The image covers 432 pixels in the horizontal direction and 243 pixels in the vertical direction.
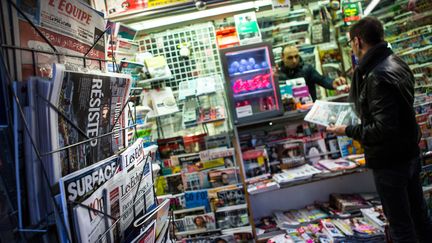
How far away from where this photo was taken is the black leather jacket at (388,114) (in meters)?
1.79

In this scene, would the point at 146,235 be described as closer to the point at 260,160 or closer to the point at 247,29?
the point at 260,160

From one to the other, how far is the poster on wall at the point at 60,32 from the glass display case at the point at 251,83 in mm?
1672

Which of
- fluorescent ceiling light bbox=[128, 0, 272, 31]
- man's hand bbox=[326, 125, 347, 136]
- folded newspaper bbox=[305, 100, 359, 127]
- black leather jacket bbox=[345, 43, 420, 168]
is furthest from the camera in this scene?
fluorescent ceiling light bbox=[128, 0, 272, 31]

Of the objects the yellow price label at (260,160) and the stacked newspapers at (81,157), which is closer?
the stacked newspapers at (81,157)

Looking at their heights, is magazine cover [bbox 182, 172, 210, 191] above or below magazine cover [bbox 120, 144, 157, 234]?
below

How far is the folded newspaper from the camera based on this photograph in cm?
230

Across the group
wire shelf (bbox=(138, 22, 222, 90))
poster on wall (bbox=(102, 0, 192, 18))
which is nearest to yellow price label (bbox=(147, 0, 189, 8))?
poster on wall (bbox=(102, 0, 192, 18))

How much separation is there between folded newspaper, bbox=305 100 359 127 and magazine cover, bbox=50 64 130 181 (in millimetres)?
1703

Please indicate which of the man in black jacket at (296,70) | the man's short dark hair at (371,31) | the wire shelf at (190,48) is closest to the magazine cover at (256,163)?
the wire shelf at (190,48)

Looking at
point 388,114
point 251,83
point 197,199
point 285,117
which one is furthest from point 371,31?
point 197,199

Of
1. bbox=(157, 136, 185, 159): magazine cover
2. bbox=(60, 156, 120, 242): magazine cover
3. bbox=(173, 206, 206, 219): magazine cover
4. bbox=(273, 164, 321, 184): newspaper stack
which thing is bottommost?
bbox=(173, 206, 206, 219): magazine cover

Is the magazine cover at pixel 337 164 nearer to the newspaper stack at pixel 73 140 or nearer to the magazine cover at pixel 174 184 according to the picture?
the magazine cover at pixel 174 184

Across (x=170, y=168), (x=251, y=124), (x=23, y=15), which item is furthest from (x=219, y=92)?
(x=23, y=15)

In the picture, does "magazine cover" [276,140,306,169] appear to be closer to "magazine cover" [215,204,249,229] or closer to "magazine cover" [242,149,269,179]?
"magazine cover" [242,149,269,179]
